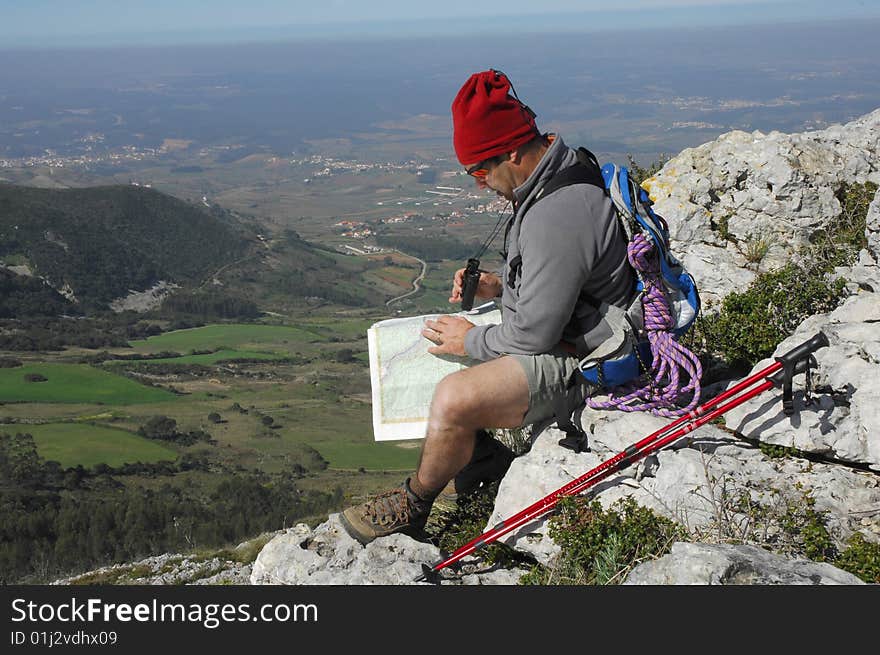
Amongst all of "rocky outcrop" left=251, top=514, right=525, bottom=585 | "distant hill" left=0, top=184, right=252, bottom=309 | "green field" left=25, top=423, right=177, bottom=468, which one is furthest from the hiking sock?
"distant hill" left=0, top=184, right=252, bottom=309

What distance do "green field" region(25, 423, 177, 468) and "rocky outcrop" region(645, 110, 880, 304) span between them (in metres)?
74.0

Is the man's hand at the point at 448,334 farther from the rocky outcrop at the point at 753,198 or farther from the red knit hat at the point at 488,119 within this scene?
the rocky outcrop at the point at 753,198

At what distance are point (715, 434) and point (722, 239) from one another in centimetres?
476

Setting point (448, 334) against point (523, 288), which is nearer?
point (523, 288)

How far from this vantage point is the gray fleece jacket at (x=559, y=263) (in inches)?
172

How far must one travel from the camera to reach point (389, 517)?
17.5 ft

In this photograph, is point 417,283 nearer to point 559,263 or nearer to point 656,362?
point 656,362

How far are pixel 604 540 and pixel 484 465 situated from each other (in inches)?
69.3

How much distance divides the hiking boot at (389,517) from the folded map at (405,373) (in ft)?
1.74

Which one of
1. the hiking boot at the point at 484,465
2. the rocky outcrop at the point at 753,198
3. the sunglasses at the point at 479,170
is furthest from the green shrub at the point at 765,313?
the sunglasses at the point at 479,170

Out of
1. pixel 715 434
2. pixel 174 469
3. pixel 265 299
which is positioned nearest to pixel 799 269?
pixel 715 434

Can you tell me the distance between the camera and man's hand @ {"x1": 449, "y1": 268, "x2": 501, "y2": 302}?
6023mm

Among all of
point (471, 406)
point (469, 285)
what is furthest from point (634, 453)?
point (469, 285)

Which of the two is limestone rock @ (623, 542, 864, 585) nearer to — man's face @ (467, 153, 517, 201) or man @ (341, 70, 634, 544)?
man @ (341, 70, 634, 544)
